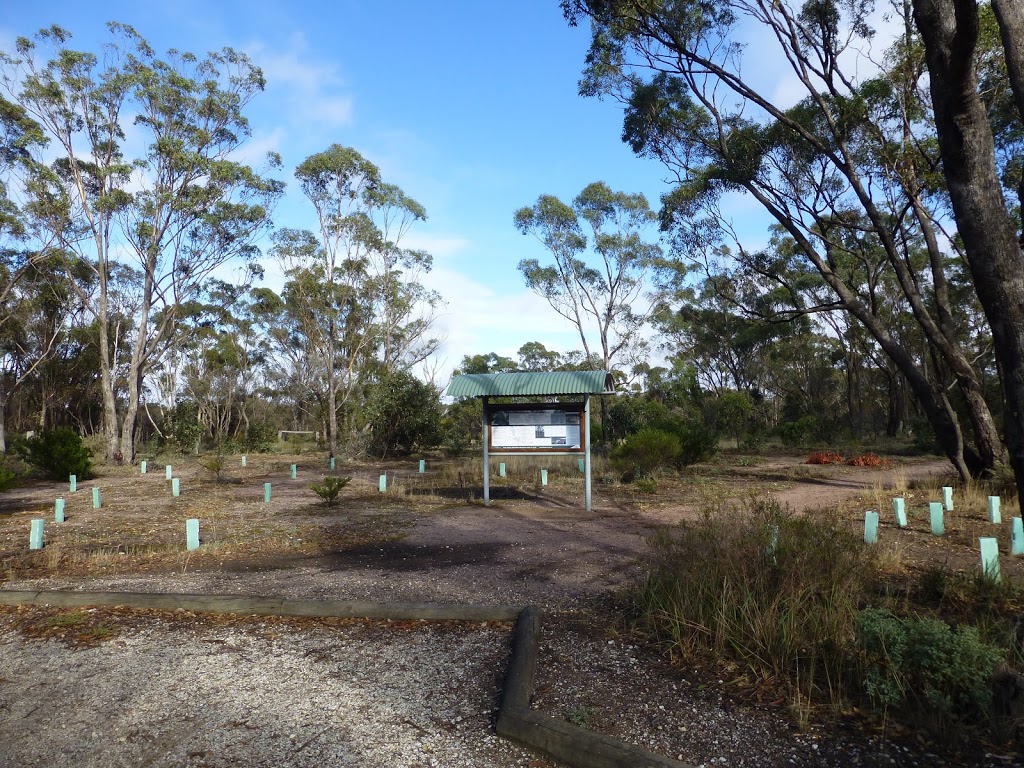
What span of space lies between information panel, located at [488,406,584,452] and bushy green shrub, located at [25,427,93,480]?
13.4m

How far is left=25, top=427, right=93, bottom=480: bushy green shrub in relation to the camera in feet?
60.4

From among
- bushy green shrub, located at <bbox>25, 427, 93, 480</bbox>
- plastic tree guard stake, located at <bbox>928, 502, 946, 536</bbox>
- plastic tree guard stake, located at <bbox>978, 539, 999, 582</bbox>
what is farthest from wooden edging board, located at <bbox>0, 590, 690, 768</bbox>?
bushy green shrub, located at <bbox>25, 427, 93, 480</bbox>

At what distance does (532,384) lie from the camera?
12.4 m

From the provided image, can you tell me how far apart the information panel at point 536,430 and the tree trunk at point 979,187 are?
8.46 m

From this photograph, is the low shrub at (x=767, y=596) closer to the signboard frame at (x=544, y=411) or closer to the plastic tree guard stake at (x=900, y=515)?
the plastic tree guard stake at (x=900, y=515)

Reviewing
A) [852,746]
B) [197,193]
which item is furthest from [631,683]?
[197,193]

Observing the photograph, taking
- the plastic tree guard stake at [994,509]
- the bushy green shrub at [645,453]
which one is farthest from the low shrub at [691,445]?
the plastic tree guard stake at [994,509]

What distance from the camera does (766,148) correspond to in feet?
50.4

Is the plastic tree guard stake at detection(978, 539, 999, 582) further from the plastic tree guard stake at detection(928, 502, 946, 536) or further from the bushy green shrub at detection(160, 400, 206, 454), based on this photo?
the bushy green shrub at detection(160, 400, 206, 454)

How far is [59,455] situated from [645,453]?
53.6ft

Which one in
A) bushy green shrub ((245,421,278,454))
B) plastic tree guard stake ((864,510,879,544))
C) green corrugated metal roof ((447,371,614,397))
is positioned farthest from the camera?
bushy green shrub ((245,421,278,454))

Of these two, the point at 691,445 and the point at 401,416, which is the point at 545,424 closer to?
the point at 691,445

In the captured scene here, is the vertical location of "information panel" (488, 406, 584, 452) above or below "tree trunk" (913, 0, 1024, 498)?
below

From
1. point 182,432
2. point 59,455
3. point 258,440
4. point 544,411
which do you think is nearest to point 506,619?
point 544,411
